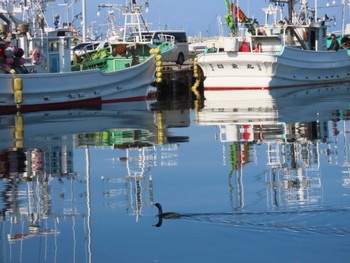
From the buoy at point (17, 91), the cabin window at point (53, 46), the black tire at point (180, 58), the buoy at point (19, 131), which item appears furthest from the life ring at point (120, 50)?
the black tire at point (180, 58)

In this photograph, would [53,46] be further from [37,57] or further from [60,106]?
[60,106]

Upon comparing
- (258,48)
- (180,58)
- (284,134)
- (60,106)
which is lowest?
(284,134)

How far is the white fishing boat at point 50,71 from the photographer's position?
3175 cm

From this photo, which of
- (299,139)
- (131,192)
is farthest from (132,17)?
(131,192)

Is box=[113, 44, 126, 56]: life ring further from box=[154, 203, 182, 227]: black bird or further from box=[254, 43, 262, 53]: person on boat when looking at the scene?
box=[154, 203, 182, 227]: black bird

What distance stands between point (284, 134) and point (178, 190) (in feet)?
25.9

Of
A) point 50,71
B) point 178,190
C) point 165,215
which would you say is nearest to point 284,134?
point 178,190

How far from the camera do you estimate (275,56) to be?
41.2 m

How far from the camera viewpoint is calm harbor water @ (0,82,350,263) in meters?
10.2

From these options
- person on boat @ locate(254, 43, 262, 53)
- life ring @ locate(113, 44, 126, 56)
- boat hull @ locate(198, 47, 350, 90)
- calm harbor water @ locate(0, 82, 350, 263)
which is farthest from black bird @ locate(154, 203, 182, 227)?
person on boat @ locate(254, 43, 262, 53)

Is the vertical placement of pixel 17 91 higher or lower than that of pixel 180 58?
lower

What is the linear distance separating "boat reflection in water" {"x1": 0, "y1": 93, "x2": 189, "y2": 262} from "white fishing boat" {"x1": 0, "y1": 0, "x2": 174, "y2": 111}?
123 centimetres

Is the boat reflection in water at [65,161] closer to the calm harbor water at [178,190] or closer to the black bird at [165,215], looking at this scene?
the calm harbor water at [178,190]

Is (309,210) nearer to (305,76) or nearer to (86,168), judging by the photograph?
(86,168)
